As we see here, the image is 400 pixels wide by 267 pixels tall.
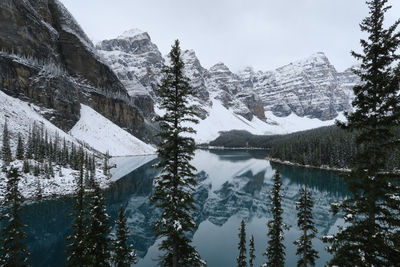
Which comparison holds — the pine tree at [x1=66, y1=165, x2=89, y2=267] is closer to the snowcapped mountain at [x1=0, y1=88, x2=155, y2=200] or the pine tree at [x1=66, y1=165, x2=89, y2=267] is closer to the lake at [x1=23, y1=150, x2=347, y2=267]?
the snowcapped mountain at [x1=0, y1=88, x2=155, y2=200]

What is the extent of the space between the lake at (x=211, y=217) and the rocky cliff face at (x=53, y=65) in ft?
310

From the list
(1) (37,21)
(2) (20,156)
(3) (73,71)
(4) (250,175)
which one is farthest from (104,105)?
(4) (250,175)

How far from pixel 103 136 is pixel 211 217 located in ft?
418

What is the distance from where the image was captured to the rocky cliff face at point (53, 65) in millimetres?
122938

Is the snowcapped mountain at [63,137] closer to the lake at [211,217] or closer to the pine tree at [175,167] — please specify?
the lake at [211,217]

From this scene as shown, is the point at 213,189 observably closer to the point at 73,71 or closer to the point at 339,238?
the point at 339,238

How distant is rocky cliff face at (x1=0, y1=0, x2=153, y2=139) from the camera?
122938mm

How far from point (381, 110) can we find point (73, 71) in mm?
204224

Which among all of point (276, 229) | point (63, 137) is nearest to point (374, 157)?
point (276, 229)

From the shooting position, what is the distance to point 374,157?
955 centimetres

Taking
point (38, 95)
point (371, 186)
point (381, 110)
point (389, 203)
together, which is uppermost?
point (38, 95)

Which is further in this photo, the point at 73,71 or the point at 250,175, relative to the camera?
the point at 73,71

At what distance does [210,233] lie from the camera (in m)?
39.7

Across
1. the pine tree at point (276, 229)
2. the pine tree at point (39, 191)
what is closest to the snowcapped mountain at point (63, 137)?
the pine tree at point (39, 191)
